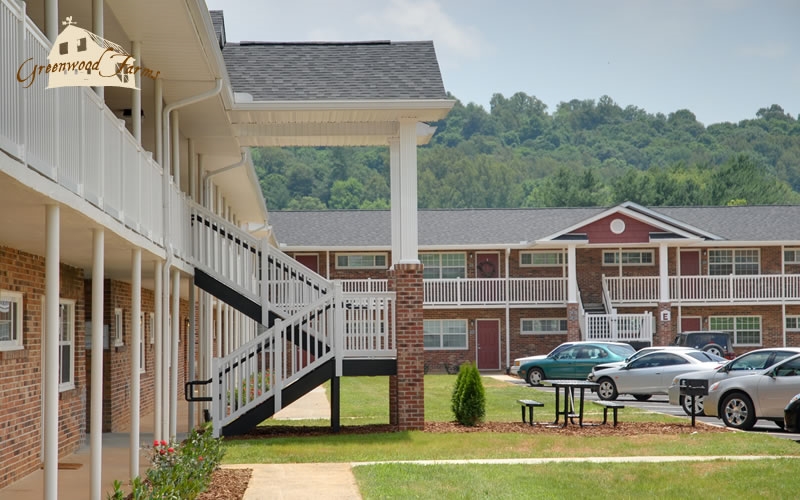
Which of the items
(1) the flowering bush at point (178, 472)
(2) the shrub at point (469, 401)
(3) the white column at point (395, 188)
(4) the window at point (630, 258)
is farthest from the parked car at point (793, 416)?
(4) the window at point (630, 258)

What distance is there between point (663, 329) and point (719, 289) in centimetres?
331

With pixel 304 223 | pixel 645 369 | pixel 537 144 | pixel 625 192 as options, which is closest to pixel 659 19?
pixel 537 144

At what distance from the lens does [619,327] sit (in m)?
43.2

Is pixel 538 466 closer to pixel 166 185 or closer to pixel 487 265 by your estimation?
pixel 166 185

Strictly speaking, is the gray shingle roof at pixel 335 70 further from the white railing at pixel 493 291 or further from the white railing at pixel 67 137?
the white railing at pixel 493 291

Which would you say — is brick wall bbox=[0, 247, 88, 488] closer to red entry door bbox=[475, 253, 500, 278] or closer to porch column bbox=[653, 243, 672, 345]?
porch column bbox=[653, 243, 672, 345]

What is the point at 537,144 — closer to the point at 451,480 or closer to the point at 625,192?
the point at 625,192

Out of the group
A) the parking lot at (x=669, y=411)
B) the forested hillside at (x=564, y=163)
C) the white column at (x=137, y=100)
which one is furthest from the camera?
the forested hillside at (x=564, y=163)

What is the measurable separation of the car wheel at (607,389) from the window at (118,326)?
1363cm

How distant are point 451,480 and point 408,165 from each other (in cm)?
716

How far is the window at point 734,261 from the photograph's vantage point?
46.9 meters

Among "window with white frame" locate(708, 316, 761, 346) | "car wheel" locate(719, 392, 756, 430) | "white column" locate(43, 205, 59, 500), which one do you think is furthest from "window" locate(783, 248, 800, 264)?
"white column" locate(43, 205, 59, 500)

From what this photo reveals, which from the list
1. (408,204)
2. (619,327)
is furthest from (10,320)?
(619,327)

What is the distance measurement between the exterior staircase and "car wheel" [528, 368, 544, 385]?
656 inches
